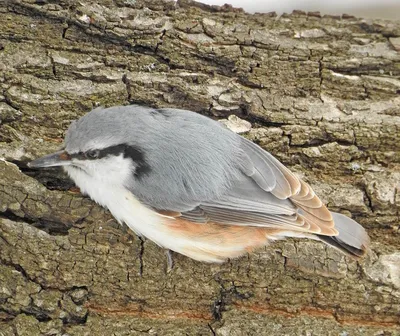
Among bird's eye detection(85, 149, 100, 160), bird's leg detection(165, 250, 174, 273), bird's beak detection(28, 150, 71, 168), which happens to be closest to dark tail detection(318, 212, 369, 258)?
bird's leg detection(165, 250, 174, 273)

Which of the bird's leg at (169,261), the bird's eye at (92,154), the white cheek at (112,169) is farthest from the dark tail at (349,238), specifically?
the bird's eye at (92,154)

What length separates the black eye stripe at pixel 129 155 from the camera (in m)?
2.84

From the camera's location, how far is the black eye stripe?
9.32ft

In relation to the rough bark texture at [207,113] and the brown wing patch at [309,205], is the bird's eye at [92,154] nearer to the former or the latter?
the rough bark texture at [207,113]

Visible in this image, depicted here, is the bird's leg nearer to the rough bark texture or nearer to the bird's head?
the rough bark texture

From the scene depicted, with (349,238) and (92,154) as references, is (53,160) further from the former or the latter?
(349,238)

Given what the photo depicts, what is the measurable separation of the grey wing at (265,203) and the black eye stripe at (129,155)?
10.6 inches

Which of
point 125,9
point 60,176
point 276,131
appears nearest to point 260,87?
point 276,131

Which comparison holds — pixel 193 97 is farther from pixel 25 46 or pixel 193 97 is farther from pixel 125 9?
pixel 25 46

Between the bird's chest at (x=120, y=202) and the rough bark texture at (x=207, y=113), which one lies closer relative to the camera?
the rough bark texture at (x=207, y=113)

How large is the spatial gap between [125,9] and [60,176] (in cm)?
95

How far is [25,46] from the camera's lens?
121 inches

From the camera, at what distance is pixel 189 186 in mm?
2836

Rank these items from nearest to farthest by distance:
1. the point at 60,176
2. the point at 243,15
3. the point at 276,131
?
the point at 60,176
the point at 276,131
the point at 243,15
